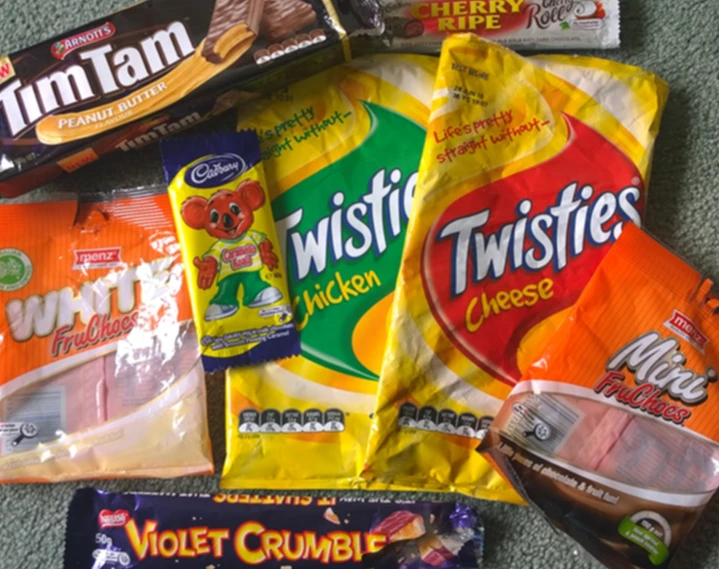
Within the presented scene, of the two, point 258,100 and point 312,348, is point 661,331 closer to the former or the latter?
point 312,348

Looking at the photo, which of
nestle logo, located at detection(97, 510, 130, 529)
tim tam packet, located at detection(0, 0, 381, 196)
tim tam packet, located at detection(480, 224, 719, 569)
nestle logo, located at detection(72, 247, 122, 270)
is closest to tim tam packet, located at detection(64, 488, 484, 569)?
nestle logo, located at detection(97, 510, 130, 529)

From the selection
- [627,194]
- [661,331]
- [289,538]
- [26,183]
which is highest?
[26,183]

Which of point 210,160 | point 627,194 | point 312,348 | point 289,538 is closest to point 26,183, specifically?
point 210,160

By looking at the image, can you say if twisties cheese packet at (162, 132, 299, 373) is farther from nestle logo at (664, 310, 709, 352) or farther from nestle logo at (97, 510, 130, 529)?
nestle logo at (664, 310, 709, 352)

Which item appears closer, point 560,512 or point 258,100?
point 560,512

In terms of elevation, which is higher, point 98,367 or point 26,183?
point 26,183

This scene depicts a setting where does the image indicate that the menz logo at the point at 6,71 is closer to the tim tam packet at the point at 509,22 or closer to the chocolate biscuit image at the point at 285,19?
the chocolate biscuit image at the point at 285,19
